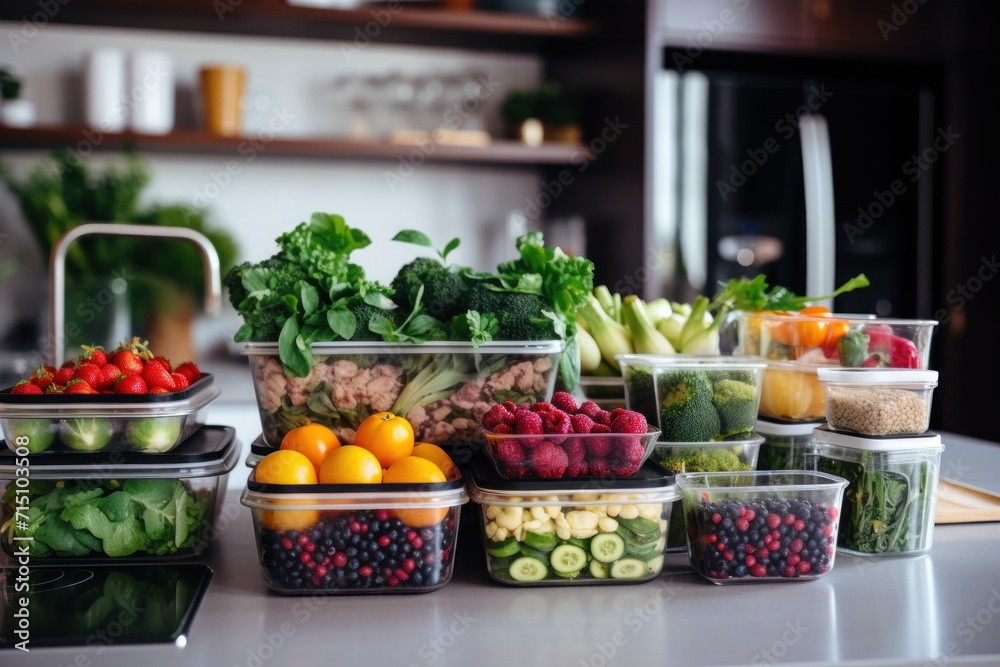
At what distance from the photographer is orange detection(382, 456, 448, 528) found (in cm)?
96

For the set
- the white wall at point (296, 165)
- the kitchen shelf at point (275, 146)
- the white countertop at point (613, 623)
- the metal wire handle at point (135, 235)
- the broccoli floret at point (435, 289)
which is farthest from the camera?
the white wall at point (296, 165)

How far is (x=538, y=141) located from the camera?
3.39 m

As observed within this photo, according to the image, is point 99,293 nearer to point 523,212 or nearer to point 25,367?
point 25,367

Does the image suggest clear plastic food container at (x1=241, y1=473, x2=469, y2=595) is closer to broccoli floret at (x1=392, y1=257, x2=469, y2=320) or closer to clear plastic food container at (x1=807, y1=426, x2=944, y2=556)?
broccoli floret at (x1=392, y1=257, x2=469, y2=320)

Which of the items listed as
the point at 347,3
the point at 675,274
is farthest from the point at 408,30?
the point at 675,274

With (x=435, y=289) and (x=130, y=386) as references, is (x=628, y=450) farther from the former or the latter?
(x=130, y=386)

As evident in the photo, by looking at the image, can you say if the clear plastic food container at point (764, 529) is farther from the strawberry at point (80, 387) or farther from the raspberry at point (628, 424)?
the strawberry at point (80, 387)

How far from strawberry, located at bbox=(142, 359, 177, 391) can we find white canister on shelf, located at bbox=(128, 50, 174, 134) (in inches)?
85.9

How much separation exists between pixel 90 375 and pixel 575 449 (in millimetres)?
572

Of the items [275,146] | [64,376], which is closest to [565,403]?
[64,376]

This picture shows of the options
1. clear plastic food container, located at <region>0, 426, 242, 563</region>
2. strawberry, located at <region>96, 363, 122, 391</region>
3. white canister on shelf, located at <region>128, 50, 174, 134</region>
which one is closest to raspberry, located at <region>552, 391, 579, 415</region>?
clear plastic food container, located at <region>0, 426, 242, 563</region>

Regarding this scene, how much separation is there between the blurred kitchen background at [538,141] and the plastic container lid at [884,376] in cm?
201

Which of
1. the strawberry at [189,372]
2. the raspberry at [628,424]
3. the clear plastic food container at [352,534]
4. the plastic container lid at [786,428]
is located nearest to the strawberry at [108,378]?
the strawberry at [189,372]

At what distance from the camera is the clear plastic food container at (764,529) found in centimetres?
100
